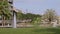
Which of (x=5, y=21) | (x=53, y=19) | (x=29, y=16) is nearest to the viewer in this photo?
(x=5, y=21)

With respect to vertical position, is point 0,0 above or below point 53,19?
above

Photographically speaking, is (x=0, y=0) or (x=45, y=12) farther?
(x=45, y=12)

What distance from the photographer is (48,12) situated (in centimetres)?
4278

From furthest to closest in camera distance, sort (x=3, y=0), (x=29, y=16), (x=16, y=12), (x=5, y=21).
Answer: (x=29, y=16) < (x=5, y=21) < (x=16, y=12) < (x=3, y=0)

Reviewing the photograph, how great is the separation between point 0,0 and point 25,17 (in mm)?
23318

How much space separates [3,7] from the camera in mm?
19844

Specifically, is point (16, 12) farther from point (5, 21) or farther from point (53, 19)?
point (53, 19)

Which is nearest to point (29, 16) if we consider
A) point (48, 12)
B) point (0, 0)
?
point (48, 12)

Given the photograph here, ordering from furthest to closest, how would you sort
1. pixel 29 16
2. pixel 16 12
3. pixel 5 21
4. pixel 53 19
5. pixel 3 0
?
pixel 29 16, pixel 53 19, pixel 5 21, pixel 16 12, pixel 3 0

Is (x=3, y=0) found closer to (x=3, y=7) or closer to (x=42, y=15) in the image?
(x=3, y=7)

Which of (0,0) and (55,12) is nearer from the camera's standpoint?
(0,0)

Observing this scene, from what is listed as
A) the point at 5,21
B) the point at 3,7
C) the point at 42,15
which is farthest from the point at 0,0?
the point at 42,15

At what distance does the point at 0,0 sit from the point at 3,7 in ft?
3.06

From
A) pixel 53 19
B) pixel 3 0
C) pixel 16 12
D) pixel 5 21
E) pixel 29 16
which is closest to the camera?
pixel 3 0
